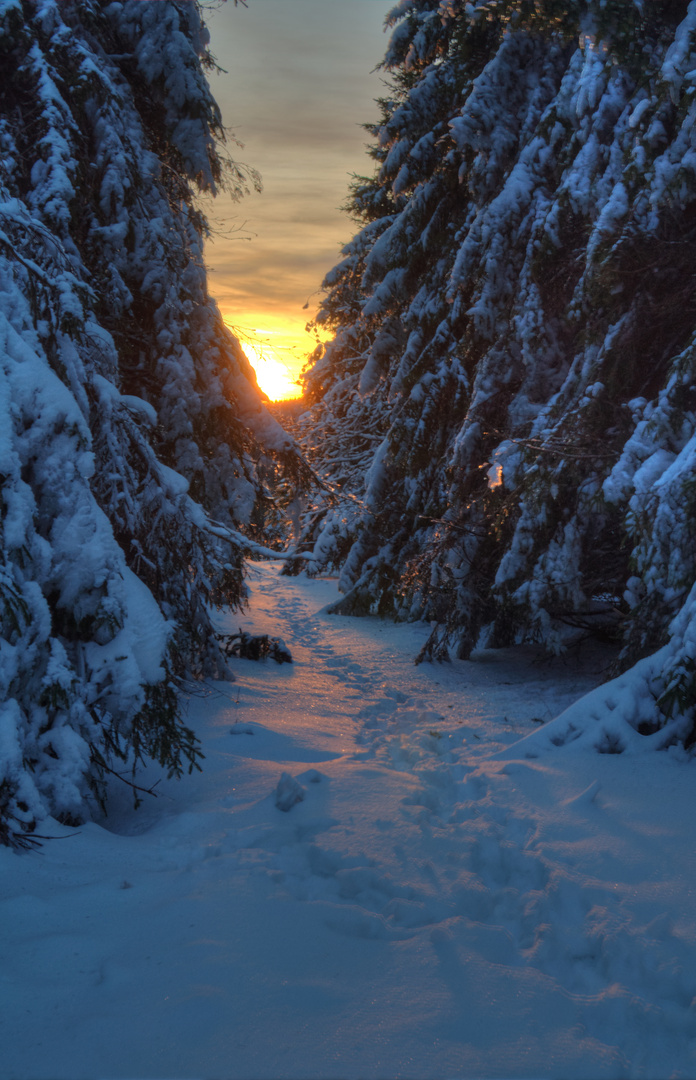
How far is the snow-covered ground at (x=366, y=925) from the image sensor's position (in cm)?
204

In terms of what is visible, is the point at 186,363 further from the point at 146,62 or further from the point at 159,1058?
the point at 159,1058

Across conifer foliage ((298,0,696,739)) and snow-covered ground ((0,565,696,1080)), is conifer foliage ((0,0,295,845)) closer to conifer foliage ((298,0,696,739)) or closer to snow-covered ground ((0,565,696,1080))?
snow-covered ground ((0,565,696,1080))

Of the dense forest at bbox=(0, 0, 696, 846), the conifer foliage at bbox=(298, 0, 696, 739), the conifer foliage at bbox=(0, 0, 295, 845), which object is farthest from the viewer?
the conifer foliage at bbox=(298, 0, 696, 739)

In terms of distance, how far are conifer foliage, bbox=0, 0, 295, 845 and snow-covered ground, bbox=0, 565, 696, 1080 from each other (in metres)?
0.50

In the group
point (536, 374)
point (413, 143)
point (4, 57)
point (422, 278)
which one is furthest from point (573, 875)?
point (413, 143)

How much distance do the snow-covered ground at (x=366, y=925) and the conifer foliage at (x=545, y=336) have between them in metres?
1.09

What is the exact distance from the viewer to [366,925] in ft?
8.84

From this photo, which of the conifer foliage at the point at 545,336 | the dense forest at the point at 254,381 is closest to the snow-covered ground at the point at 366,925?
the dense forest at the point at 254,381

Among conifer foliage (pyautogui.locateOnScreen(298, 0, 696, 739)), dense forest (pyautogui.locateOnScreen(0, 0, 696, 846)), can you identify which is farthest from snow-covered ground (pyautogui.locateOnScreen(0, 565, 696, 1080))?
conifer foliage (pyautogui.locateOnScreen(298, 0, 696, 739))

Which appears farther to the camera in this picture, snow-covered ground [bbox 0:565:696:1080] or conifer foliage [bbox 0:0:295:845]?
conifer foliage [bbox 0:0:295:845]

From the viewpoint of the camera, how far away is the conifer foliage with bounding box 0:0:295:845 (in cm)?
311

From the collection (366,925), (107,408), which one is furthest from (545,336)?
(366,925)

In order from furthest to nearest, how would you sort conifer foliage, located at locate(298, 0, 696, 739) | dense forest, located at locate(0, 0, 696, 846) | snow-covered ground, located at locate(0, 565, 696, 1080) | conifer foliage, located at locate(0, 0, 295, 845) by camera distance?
conifer foliage, located at locate(298, 0, 696, 739) → dense forest, located at locate(0, 0, 696, 846) → conifer foliage, located at locate(0, 0, 295, 845) → snow-covered ground, located at locate(0, 565, 696, 1080)

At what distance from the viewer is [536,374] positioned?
741 cm
